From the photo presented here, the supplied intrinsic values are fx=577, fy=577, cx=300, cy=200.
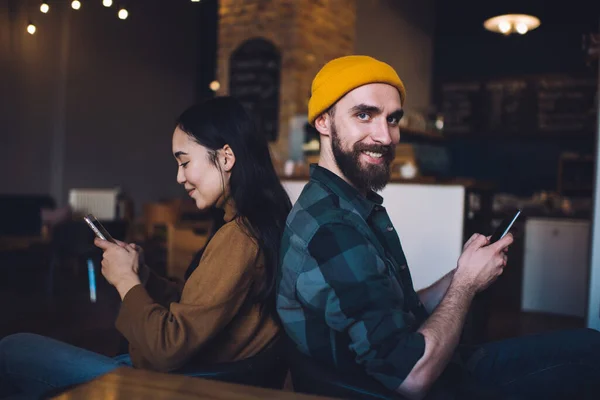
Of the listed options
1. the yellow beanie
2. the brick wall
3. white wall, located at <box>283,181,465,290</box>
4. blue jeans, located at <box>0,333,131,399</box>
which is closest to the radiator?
the brick wall

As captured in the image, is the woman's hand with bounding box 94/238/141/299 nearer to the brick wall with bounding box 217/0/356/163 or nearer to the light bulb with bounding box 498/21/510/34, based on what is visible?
the brick wall with bounding box 217/0/356/163

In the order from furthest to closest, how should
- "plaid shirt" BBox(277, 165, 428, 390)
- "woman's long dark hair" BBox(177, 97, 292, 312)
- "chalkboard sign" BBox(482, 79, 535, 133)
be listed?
"chalkboard sign" BBox(482, 79, 535, 133)
"woman's long dark hair" BBox(177, 97, 292, 312)
"plaid shirt" BBox(277, 165, 428, 390)

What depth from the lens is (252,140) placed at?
1619 mm

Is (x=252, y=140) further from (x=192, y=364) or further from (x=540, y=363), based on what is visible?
(x=540, y=363)

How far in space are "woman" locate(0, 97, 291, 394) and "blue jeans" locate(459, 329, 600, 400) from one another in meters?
0.58

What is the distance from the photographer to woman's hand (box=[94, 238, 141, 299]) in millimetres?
1427

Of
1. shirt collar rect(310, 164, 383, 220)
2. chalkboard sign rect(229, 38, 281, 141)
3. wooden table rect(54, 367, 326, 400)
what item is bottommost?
wooden table rect(54, 367, 326, 400)

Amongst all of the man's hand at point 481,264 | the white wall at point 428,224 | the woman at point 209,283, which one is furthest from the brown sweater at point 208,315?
the white wall at point 428,224

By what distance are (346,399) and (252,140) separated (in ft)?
2.59

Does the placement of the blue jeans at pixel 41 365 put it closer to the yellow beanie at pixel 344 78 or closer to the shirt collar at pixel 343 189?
the shirt collar at pixel 343 189

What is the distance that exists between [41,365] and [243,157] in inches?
29.0

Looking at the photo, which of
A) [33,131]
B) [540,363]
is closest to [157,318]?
[540,363]

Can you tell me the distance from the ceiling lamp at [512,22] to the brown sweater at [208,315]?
16.5 feet

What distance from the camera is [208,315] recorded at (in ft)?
4.38
